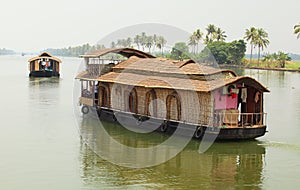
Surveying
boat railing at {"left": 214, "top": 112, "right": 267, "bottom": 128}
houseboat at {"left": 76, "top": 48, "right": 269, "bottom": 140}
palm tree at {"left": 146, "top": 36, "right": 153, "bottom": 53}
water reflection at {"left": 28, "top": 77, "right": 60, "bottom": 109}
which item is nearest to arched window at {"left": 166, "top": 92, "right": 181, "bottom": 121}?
houseboat at {"left": 76, "top": 48, "right": 269, "bottom": 140}

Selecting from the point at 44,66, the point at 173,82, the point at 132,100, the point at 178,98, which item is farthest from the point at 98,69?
the point at 44,66

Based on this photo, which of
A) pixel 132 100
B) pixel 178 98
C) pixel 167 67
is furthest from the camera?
pixel 132 100

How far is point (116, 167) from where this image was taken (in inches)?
Answer: 422

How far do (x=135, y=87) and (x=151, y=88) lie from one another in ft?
3.01

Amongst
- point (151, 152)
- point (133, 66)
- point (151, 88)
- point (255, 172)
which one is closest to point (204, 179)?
point (255, 172)

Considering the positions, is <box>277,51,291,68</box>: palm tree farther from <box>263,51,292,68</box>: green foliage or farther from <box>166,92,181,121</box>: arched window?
<box>166,92,181,121</box>: arched window

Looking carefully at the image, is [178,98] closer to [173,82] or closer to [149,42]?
[173,82]

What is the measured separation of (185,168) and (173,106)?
10.6ft

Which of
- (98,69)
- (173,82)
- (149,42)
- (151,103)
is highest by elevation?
(149,42)

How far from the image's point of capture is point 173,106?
13812mm

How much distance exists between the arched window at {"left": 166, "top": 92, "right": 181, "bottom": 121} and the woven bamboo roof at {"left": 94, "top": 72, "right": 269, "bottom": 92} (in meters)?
0.35

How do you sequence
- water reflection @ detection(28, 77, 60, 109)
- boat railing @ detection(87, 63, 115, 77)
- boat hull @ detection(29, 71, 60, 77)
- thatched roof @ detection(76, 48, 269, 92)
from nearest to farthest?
1. thatched roof @ detection(76, 48, 269, 92)
2. boat railing @ detection(87, 63, 115, 77)
3. water reflection @ detection(28, 77, 60, 109)
4. boat hull @ detection(29, 71, 60, 77)

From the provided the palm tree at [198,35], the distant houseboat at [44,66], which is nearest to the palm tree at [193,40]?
the palm tree at [198,35]

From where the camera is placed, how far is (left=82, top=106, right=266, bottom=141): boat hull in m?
12.6
